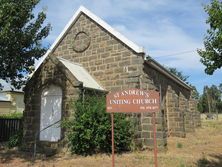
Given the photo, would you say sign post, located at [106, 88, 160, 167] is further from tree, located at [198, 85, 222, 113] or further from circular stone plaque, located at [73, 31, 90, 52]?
tree, located at [198, 85, 222, 113]

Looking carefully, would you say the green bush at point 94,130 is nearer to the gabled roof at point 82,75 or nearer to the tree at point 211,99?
the gabled roof at point 82,75

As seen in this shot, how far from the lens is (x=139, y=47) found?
16.1m

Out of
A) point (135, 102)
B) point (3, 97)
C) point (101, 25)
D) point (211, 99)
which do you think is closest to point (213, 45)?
point (135, 102)

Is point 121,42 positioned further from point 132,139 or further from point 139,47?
point 132,139

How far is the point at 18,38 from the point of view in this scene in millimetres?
13266

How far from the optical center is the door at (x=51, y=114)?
1541 centimetres

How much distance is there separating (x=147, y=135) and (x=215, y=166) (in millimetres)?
4659

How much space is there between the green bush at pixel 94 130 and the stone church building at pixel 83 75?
1.16m

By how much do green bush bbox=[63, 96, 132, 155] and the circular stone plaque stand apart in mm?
5767

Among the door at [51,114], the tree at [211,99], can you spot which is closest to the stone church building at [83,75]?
the door at [51,114]

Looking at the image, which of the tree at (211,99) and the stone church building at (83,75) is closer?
the stone church building at (83,75)

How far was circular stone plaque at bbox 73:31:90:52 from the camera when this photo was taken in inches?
738

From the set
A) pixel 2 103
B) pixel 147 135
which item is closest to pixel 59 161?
pixel 147 135

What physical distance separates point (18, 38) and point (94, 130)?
501 cm
